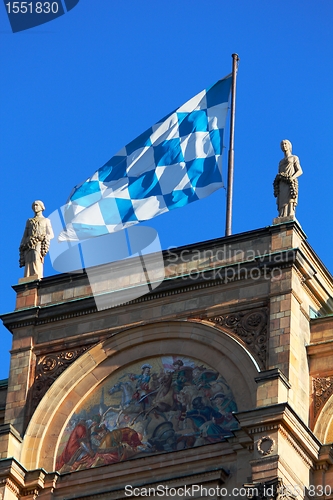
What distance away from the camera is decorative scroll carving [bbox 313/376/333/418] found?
4203 centimetres

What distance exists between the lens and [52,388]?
43.9 m

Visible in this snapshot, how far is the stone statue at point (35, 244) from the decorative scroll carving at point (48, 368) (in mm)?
2392

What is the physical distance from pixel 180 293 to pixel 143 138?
5625 millimetres

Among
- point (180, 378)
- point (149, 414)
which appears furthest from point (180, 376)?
point (149, 414)

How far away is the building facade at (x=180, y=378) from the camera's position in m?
40.9

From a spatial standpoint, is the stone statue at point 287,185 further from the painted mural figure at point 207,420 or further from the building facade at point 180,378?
the painted mural figure at point 207,420

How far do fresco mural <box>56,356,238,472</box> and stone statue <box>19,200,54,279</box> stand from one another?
12.8ft

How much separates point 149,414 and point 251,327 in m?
3.07

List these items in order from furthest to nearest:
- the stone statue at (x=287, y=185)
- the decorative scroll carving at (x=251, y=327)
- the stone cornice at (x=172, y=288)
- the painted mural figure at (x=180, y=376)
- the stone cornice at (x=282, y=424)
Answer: the stone statue at (x=287, y=185), the stone cornice at (x=172, y=288), the painted mural figure at (x=180, y=376), the decorative scroll carving at (x=251, y=327), the stone cornice at (x=282, y=424)

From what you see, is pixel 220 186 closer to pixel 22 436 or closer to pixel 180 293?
pixel 180 293

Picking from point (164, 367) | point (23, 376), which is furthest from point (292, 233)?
point (23, 376)

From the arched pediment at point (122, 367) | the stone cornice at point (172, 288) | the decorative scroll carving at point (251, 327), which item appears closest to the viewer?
the decorative scroll carving at point (251, 327)

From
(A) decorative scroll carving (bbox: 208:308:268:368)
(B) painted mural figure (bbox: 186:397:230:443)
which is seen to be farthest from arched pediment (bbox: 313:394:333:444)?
(B) painted mural figure (bbox: 186:397:230:443)

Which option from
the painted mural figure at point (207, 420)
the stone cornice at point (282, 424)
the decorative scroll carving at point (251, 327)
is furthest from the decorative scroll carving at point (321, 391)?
the painted mural figure at point (207, 420)
